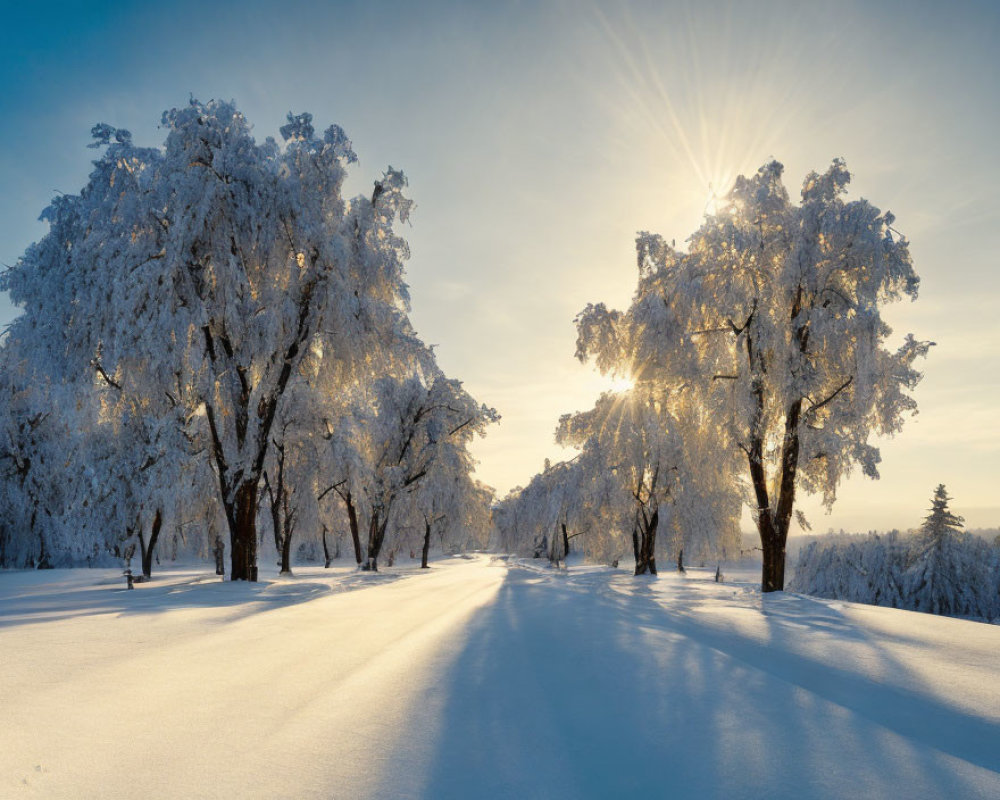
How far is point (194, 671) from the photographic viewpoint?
10.3 ft

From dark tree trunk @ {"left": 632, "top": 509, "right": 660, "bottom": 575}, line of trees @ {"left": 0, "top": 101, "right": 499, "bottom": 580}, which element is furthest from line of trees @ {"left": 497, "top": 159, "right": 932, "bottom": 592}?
dark tree trunk @ {"left": 632, "top": 509, "right": 660, "bottom": 575}

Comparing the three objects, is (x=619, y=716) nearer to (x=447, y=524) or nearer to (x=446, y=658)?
(x=446, y=658)

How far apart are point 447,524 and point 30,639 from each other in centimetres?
3227

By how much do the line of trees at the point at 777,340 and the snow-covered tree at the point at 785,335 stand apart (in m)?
0.03

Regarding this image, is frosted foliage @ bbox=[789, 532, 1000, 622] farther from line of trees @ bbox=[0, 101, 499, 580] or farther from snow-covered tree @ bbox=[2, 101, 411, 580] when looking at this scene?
snow-covered tree @ bbox=[2, 101, 411, 580]

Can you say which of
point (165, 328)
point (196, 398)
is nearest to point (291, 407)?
point (196, 398)

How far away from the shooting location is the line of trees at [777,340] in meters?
10.3

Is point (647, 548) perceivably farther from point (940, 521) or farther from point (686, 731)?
point (686, 731)

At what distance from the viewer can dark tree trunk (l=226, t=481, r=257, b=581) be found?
11117mm

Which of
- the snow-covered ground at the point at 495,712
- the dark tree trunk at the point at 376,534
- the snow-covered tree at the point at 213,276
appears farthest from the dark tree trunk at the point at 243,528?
the dark tree trunk at the point at 376,534

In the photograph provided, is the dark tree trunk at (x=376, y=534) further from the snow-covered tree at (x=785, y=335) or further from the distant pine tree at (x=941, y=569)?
the distant pine tree at (x=941, y=569)

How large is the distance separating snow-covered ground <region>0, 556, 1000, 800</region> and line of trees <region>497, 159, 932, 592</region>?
22.0 ft

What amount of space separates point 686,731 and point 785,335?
1054 centimetres

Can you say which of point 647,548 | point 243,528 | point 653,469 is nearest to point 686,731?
point 243,528
